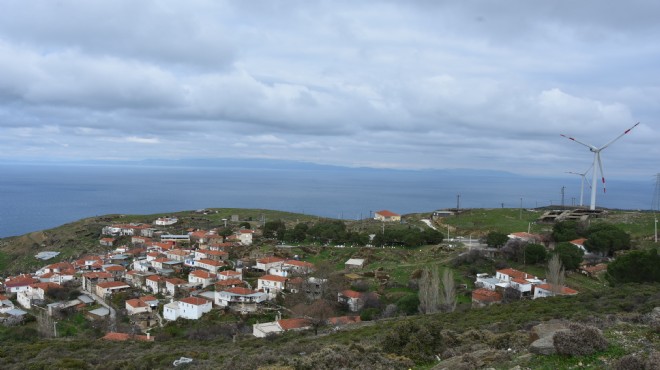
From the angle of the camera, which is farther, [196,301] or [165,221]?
[165,221]

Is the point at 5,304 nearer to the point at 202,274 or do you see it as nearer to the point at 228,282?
the point at 202,274

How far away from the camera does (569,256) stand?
39500mm

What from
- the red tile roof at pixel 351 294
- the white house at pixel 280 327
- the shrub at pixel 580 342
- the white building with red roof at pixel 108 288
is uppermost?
the shrub at pixel 580 342

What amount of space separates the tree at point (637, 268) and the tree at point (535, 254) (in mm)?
8663

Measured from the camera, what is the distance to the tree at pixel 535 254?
1665 inches

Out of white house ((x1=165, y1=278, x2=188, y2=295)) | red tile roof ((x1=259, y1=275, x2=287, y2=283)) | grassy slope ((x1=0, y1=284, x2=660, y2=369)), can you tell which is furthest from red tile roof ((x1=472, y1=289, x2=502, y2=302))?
white house ((x1=165, y1=278, x2=188, y2=295))

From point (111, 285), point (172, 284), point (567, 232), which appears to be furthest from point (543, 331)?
point (111, 285)

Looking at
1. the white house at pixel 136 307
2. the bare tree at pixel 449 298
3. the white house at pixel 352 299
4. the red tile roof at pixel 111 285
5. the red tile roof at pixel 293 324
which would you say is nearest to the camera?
the red tile roof at pixel 293 324

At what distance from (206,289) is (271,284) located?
718cm

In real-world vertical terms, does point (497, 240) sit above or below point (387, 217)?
above

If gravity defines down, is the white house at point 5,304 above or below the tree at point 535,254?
below

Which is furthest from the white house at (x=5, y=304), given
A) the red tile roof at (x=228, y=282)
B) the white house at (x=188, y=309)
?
the red tile roof at (x=228, y=282)

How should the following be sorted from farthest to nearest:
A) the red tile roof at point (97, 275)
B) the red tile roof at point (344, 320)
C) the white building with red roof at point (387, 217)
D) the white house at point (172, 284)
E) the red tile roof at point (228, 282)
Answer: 1. the white building with red roof at point (387, 217)
2. the red tile roof at point (97, 275)
3. the white house at point (172, 284)
4. the red tile roof at point (228, 282)
5. the red tile roof at point (344, 320)

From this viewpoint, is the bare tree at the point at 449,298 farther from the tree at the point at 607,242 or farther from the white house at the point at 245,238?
the white house at the point at 245,238
